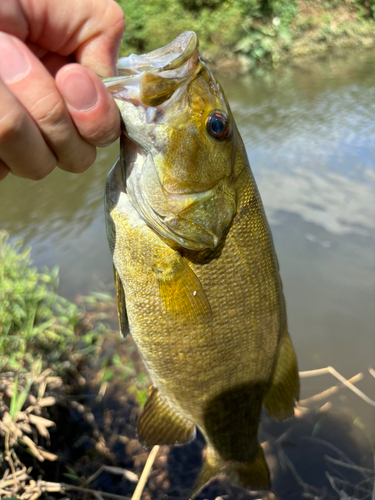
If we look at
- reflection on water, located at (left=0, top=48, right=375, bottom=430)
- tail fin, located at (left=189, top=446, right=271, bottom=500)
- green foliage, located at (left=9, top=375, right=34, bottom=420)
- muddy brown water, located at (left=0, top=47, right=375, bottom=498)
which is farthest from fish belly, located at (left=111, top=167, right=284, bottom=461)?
reflection on water, located at (left=0, top=48, right=375, bottom=430)

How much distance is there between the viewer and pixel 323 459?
284 cm

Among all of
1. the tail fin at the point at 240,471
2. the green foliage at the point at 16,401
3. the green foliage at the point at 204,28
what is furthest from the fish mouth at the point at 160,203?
the green foliage at the point at 204,28

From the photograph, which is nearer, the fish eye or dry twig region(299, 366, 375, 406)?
the fish eye

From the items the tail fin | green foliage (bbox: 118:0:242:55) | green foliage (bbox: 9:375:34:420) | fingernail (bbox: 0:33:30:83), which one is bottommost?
the tail fin

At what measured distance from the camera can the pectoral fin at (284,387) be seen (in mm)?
1884

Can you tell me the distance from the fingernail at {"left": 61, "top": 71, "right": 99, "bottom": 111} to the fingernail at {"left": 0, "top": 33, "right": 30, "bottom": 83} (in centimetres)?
10

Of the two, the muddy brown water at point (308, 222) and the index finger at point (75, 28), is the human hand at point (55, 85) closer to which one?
the index finger at point (75, 28)

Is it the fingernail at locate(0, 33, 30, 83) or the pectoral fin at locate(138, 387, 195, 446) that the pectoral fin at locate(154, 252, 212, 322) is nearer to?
the pectoral fin at locate(138, 387, 195, 446)

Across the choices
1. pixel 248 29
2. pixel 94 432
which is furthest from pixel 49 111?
pixel 248 29

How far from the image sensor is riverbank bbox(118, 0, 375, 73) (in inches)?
623

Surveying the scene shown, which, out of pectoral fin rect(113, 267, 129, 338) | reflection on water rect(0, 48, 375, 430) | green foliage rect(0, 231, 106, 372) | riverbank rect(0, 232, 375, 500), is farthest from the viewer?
reflection on water rect(0, 48, 375, 430)

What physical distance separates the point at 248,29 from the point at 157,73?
60.9 ft

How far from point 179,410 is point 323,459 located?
1649mm

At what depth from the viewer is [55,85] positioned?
38.5 inches
